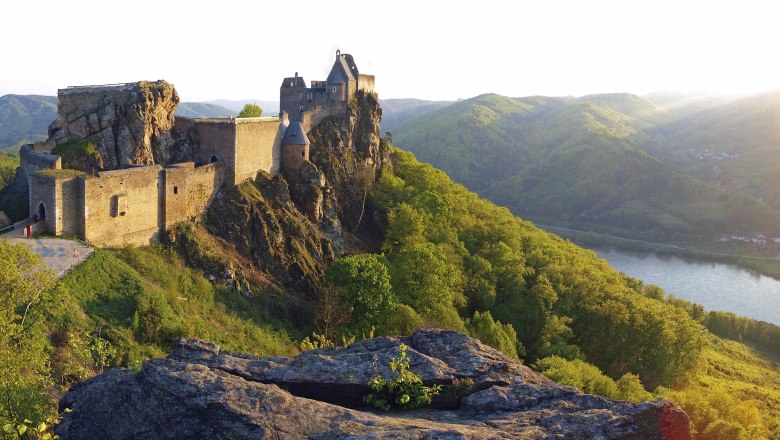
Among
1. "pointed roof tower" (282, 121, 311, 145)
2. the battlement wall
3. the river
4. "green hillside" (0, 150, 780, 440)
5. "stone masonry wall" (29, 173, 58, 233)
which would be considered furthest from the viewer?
the river

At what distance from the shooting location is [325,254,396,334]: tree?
120 feet

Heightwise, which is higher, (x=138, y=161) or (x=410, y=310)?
(x=138, y=161)

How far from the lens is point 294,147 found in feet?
153

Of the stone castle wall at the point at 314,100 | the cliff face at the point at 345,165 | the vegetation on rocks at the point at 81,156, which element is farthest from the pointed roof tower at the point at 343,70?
the vegetation on rocks at the point at 81,156

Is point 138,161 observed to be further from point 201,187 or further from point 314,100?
point 314,100

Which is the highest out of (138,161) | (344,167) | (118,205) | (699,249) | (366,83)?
(366,83)

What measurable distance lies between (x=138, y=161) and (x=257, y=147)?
30.4 feet

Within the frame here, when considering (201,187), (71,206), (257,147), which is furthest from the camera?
(257,147)

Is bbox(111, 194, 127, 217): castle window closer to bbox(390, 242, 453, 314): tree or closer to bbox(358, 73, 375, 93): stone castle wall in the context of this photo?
bbox(390, 242, 453, 314): tree

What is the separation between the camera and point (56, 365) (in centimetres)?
2009

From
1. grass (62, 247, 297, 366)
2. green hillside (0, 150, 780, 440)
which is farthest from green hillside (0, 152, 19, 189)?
green hillside (0, 150, 780, 440)

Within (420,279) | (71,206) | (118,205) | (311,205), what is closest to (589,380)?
(420,279)

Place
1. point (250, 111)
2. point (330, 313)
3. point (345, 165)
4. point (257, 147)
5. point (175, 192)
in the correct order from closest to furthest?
Result: point (175, 192)
point (330, 313)
point (257, 147)
point (345, 165)
point (250, 111)

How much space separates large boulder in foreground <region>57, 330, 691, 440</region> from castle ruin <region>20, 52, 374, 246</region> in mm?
19177
